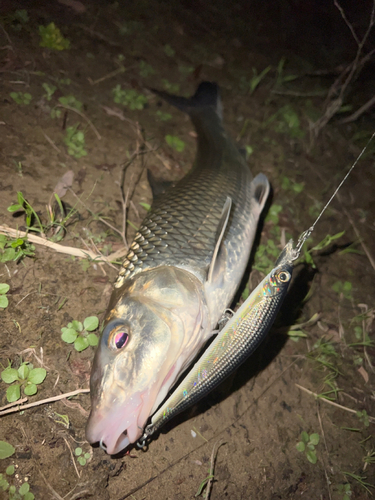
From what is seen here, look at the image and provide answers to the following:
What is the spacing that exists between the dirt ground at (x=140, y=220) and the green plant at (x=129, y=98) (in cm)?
8

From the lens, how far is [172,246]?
227 cm

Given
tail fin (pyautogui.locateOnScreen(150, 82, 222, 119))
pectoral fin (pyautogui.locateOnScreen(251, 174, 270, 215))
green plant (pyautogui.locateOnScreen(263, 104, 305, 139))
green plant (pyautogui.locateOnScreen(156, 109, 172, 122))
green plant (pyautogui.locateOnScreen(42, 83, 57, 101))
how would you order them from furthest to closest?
1. green plant (pyautogui.locateOnScreen(263, 104, 305, 139))
2. green plant (pyautogui.locateOnScreen(156, 109, 172, 122))
3. tail fin (pyautogui.locateOnScreen(150, 82, 222, 119))
4. green plant (pyautogui.locateOnScreen(42, 83, 57, 101))
5. pectoral fin (pyautogui.locateOnScreen(251, 174, 270, 215))

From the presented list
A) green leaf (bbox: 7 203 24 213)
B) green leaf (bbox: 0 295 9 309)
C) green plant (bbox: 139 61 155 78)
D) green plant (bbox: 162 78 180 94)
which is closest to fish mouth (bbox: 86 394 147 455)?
green leaf (bbox: 0 295 9 309)

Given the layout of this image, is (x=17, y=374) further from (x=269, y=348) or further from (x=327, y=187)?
(x=327, y=187)

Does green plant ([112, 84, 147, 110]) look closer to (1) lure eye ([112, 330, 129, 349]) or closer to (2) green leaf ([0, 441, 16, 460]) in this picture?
(1) lure eye ([112, 330, 129, 349])

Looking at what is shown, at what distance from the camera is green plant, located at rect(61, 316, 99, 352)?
90.5 inches

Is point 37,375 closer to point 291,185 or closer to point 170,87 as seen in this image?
point 291,185

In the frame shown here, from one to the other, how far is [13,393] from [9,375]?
0.42 ft

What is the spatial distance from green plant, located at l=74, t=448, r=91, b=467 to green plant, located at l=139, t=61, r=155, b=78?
4.40 meters

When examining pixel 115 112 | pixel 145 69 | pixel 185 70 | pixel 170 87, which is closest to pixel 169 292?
pixel 115 112

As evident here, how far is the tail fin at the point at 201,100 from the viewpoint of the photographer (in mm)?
3798

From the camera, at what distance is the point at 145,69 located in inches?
166

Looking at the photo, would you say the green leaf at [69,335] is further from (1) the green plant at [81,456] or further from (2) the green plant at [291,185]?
(2) the green plant at [291,185]

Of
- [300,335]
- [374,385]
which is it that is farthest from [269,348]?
[374,385]
